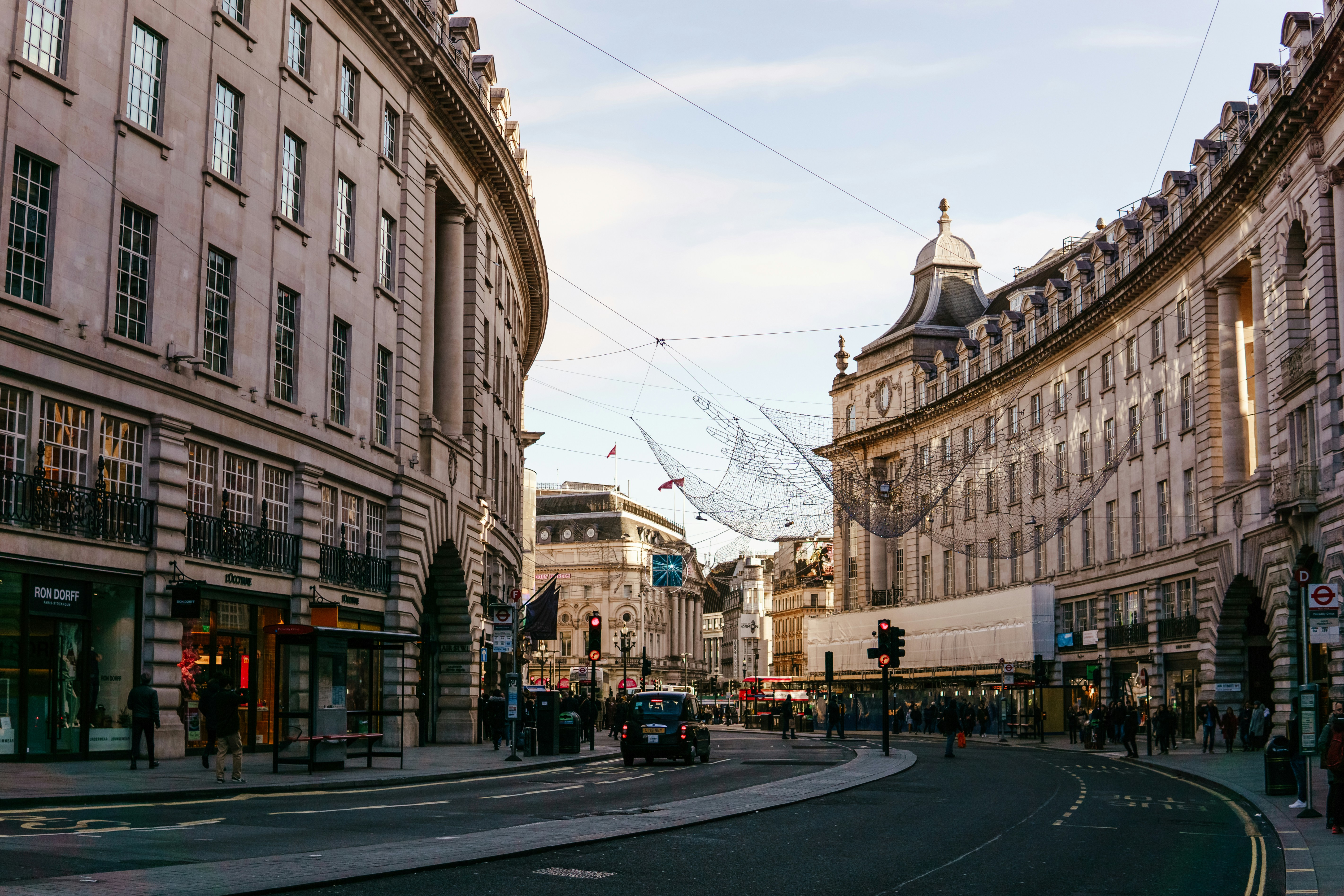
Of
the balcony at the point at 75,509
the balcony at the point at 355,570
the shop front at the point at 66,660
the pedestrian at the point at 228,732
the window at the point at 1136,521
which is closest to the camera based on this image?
the pedestrian at the point at 228,732

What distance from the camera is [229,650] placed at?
29.7 metres

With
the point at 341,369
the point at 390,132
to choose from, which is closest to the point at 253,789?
the point at 341,369

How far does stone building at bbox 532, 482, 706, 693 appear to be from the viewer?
162 m

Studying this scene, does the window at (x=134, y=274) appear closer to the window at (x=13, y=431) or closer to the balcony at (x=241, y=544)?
the window at (x=13, y=431)

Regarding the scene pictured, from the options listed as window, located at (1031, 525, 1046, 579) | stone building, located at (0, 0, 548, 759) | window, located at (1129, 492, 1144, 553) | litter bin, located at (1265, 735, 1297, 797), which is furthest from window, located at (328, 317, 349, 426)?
window, located at (1031, 525, 1046, 579)

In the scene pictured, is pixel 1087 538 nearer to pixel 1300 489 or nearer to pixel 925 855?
pixel 1300 489

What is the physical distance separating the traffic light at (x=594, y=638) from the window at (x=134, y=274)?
1465 cm

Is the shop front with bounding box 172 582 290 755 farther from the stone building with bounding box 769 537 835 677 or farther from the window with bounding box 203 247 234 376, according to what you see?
the stone building with bounding box 769 537 835 677

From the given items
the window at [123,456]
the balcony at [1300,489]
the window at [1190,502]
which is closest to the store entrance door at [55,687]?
the window at [123,456]

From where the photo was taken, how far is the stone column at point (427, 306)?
4122cm

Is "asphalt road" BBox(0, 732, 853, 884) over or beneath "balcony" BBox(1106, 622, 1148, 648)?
beneath

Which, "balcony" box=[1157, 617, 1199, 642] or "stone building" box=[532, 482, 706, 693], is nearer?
"balcony" box=[1157, 617, 1199, 642]

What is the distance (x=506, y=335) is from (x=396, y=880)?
4507cm

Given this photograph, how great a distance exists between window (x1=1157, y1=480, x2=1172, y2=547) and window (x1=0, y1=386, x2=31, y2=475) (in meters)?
43.9
